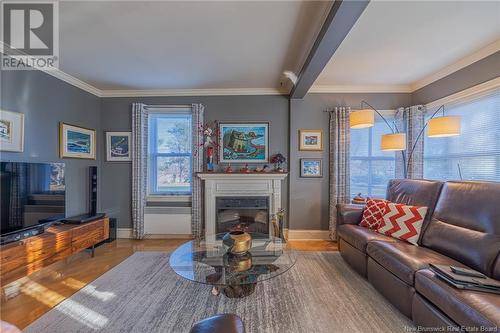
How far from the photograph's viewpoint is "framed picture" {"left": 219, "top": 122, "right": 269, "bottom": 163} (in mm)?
3889

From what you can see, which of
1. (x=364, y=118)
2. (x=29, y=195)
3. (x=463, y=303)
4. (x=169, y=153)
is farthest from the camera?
(x=169, y=153)

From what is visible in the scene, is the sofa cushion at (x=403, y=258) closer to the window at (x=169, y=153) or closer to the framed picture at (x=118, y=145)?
the window at (x=169, y=153)

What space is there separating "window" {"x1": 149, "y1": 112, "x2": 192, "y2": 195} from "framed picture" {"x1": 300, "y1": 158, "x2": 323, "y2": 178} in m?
2.03

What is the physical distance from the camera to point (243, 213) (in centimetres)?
386

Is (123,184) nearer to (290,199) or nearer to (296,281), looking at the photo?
(290,199)

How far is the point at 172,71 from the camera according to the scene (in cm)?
312

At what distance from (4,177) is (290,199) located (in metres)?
3.59

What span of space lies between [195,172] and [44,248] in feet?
6.77

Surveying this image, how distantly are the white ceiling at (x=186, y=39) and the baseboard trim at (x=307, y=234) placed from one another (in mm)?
2513

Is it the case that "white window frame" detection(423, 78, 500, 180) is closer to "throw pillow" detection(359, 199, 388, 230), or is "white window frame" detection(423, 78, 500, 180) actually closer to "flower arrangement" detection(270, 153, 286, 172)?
"throw pillow" detection(359, 199, 388, 230)

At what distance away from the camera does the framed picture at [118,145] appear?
394 cm

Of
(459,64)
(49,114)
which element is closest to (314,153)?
(459,64)

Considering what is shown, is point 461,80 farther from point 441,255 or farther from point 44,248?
point 44,248

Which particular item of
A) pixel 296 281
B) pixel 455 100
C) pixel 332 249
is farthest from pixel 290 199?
pixel 455 100
